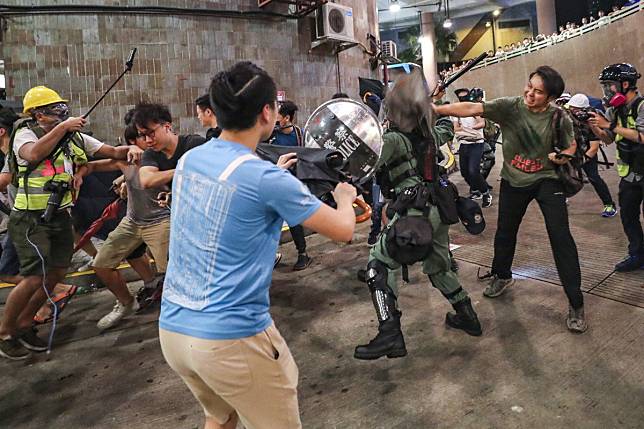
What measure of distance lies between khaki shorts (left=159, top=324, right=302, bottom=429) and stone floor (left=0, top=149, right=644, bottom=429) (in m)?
1.05

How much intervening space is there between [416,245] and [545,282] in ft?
6.60

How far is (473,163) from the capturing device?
7.25m

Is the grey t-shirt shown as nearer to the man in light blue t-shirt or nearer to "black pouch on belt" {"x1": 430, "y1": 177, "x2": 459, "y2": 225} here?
"black pouch on belt" {"x1": 430, "y1": 177, "x2": 459, "y2": 225}

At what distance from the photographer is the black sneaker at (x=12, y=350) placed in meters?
3.58

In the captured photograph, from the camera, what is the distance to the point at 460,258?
5148mm

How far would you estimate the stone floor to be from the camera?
255cm

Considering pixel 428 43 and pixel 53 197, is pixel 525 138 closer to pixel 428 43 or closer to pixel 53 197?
pixel 53 197

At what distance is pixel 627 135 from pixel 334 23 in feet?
18.6

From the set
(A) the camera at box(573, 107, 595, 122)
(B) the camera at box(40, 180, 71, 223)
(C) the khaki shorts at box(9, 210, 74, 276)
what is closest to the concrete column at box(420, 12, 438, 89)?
(A) the camera at box(573, 107, 595, 122)

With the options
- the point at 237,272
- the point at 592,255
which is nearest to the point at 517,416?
the point at 237,272

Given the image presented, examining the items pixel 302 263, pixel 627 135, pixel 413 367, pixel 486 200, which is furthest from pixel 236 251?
pixel 486 200

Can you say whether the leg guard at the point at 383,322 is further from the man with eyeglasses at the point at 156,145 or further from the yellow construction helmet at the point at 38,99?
the yellow construction helmet at the point at 38,99

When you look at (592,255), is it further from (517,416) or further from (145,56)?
(145,56)

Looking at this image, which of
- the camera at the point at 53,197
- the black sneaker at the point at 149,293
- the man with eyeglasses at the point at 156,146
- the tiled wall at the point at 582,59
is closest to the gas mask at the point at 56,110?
the camera at the point at 53,197
